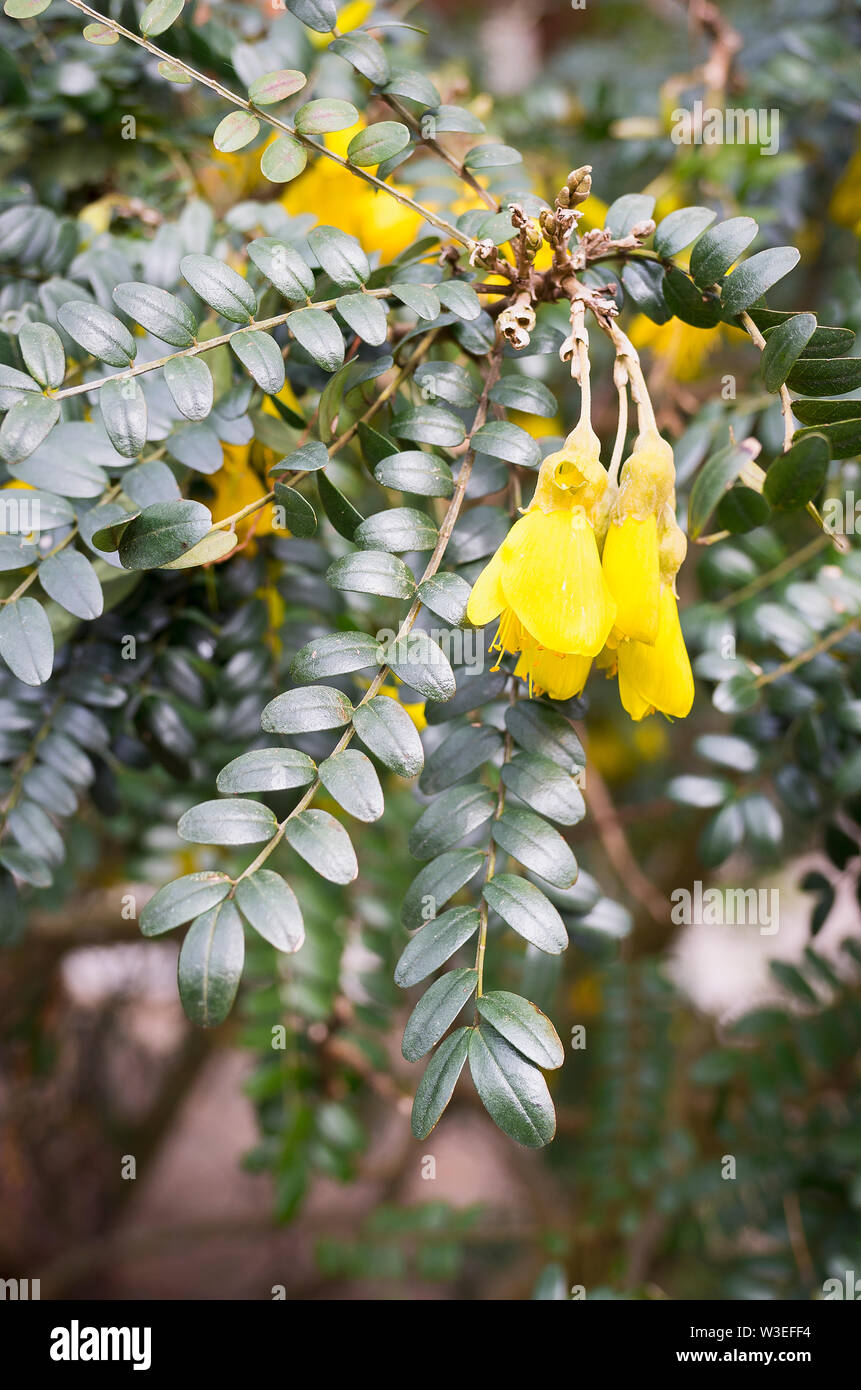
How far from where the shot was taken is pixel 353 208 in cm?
74

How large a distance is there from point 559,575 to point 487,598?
0.04 metres

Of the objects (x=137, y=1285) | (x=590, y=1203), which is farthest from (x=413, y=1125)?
(x=137, y=1285)

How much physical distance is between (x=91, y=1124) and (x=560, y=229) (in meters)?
1.48

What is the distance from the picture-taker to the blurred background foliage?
0.67 meters

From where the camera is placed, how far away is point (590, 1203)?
3.91 ft

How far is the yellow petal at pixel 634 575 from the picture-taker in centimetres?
45

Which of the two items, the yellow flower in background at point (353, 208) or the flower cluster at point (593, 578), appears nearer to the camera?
the flower cluster at point (593, 578)

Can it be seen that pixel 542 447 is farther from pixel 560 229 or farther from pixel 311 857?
pixel 311 857

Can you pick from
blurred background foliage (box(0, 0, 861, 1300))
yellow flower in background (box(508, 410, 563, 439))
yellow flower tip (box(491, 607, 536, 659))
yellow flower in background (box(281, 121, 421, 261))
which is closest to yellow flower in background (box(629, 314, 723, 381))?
blurred background foliage (box(0, 0, 861, 1300))
